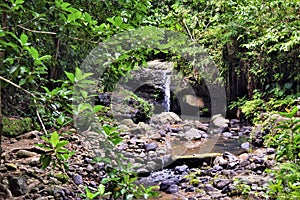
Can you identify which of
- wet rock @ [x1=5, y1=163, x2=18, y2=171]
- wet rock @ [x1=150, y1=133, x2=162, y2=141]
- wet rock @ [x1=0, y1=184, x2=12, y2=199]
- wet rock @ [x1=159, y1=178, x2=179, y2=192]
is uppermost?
wet rock @ [x1=5, y1=163, x2=18, y2=171]

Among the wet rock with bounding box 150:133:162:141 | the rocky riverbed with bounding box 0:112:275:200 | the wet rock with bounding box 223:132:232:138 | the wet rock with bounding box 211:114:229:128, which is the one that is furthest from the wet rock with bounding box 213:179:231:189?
the wet rock with bounding box 211:114:229:128

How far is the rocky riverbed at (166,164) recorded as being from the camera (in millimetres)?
2539

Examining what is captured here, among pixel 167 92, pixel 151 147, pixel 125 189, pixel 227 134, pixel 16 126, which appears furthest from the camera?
pixel 167 92

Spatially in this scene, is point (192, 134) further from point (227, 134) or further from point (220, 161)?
point (220, 161)

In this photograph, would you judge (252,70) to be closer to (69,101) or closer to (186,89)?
(186,89)

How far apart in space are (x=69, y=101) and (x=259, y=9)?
5.49 m

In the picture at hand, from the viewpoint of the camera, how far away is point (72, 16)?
4.61 feet

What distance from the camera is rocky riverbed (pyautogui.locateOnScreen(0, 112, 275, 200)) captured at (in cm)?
254

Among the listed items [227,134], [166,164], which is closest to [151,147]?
[166,164]

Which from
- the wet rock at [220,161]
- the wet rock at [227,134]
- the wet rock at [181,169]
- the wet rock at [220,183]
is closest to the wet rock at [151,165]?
the wet rock at [181,169]

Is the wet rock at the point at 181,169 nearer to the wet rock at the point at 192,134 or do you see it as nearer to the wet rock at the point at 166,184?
the wet rock at the point at 166,184

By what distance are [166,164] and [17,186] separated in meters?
2.17

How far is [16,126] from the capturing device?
383 centimetres

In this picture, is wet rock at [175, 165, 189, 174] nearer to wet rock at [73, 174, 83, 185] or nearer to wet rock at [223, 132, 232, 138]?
wet rock at [73, 174, 83, 185]
